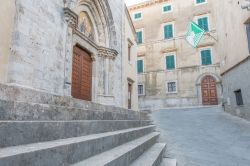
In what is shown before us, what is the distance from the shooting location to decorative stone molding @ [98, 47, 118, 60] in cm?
1015

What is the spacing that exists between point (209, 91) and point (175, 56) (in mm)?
4935

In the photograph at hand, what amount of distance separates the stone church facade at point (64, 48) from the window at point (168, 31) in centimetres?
1169

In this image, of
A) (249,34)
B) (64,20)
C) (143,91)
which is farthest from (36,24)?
(143,91)

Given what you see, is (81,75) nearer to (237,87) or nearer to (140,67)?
(237,87)

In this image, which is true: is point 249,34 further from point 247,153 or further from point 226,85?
point 247,153

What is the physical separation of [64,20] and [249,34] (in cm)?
806

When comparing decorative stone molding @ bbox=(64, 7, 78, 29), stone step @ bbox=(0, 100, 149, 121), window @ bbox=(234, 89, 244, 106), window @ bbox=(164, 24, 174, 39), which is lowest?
stone step @ bbox=(0, 100, 149, 121)

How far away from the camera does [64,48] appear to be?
22.1 ft

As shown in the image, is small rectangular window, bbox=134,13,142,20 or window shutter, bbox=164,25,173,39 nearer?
window shutter, bbox=164,25,173,39

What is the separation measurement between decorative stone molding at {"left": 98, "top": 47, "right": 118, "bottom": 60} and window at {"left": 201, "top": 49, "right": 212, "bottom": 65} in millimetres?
12784

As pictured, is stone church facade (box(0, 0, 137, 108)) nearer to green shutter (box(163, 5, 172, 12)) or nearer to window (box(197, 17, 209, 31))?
window (box(197, 17, 209, 31))

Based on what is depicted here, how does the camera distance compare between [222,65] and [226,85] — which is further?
[222,65]

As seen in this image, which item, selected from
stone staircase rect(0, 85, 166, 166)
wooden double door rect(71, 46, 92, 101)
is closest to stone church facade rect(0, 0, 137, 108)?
wooden double door rect(71, 46, 92, 101)

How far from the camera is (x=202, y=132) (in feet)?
26.4
